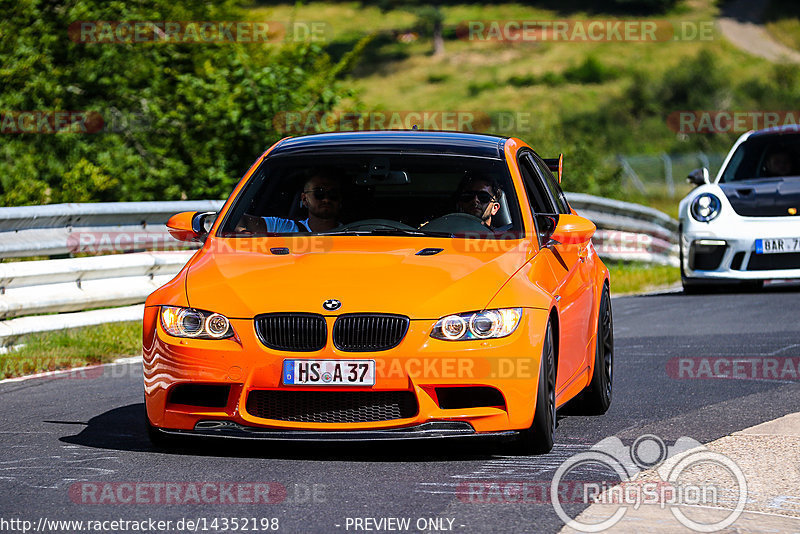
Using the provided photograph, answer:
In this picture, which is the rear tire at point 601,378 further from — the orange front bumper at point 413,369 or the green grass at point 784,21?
the green grass at point 784,21

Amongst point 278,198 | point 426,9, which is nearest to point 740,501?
point 278,198

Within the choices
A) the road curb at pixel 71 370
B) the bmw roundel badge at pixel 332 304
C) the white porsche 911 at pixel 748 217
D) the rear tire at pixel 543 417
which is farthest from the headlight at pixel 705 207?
the bmw roundel badge at pixel 332 304

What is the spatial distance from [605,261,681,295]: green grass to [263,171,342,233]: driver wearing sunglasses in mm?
8969

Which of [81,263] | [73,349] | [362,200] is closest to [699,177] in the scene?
[81,263]

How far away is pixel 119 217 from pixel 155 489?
6127 mm

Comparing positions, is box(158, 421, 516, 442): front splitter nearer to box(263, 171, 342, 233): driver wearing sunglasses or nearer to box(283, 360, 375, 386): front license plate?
box(283, 360, 375, 386): front license plate

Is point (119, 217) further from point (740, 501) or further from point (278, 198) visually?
point (740, 501)

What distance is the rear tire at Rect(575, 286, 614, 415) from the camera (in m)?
7.51

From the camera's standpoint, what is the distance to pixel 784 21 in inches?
3558

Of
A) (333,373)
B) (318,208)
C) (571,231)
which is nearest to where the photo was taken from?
(333,373)

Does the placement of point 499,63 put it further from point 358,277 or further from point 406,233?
point 358,277

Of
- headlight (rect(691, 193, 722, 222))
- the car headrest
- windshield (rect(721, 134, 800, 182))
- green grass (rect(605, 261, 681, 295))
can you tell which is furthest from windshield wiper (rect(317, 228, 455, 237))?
green grass (rect(605, 261, 681, 295))

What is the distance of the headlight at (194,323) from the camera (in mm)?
6129

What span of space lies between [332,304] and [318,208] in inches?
55.3
